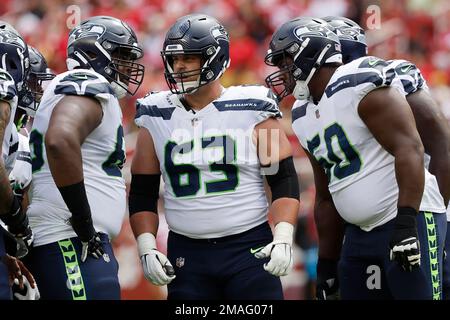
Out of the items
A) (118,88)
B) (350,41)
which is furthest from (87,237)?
(350,41)

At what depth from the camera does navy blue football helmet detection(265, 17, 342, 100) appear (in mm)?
4355

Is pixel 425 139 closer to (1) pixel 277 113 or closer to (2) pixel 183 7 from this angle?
(1) pixel 277 113

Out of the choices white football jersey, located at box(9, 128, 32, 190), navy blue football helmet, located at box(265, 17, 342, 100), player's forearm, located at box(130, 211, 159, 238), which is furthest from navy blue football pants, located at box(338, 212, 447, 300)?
white football jersey, located at box(9, 128, 32, 190)

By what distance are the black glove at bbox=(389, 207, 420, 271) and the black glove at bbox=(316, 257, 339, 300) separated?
0.76 m

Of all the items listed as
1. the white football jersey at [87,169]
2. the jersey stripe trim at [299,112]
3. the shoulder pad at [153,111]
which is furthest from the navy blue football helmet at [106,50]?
the jersey stripe trim at [299,112]

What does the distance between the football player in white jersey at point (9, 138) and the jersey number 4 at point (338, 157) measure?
4.59ft

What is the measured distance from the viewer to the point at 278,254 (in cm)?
402

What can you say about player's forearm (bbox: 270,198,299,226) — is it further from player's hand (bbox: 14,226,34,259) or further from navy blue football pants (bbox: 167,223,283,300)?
player's hand (bbox: 14,226,34,259)

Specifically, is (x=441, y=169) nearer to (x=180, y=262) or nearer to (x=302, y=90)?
(x=302, y=90)

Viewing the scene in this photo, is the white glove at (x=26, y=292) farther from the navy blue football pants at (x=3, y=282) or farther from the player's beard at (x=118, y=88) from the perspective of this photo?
the player's beard at (x=118, y=88)

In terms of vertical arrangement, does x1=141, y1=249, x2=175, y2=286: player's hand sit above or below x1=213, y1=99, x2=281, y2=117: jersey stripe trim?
below

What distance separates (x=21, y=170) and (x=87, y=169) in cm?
49
